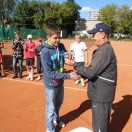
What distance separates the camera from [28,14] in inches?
2899

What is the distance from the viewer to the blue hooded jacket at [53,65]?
5.79 m

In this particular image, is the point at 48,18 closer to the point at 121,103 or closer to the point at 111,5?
the point at 111,5

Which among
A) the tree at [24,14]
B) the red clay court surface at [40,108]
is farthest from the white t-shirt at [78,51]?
the tree at [24,14]

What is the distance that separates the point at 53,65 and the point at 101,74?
1.28 metres

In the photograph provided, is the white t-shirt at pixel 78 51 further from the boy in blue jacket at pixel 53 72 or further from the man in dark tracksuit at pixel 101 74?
the man in dark tracksuit at pixel 101 74

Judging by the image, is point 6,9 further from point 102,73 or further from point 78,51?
point 102,73

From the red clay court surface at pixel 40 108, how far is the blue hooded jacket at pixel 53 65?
140 cm

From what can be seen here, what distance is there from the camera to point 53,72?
230 inches

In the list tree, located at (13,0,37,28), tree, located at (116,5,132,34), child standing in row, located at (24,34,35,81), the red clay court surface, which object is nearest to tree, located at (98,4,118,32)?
tree, located at (116,5,132,34)

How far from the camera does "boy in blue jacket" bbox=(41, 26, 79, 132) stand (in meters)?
5.78

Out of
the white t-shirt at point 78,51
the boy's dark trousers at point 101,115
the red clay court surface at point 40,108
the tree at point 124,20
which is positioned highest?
the tree at point 124,20

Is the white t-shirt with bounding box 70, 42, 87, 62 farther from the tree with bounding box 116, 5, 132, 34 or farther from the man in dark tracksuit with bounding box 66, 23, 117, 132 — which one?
the tree with bounding box 116, 5, 132, 34

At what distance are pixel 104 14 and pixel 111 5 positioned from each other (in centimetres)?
662

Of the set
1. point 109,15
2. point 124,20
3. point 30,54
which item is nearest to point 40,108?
point 30,54
